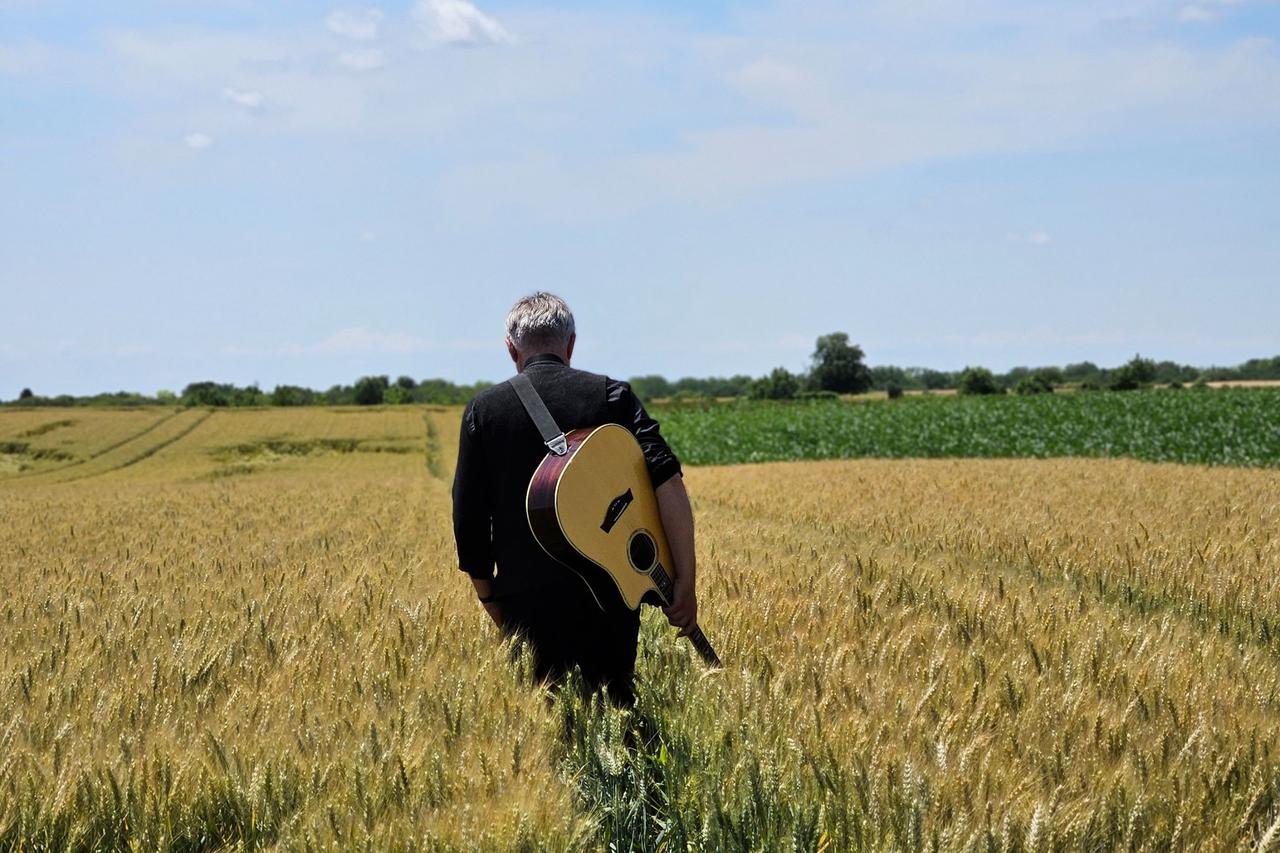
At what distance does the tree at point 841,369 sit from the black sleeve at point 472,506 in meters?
135

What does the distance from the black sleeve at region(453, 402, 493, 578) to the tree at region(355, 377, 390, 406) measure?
11107 centimetres

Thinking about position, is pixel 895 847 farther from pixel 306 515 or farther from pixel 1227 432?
pixel 1227 432

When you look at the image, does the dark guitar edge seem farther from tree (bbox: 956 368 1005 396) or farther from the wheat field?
tree (bbox: 956 368 1005 396)

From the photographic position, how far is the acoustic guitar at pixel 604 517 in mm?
3646

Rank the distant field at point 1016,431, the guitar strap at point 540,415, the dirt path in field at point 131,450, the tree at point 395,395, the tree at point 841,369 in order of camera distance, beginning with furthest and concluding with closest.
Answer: the tree at point 841,369 → the tree at point 395,395 → the dirt path in field at point 131,450 → the distant field at point 1016,431 → the guitar strap at point 540,415

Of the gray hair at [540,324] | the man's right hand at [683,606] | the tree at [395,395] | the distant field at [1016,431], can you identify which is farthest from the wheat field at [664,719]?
the tree at [395,395]

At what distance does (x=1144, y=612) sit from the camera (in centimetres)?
682

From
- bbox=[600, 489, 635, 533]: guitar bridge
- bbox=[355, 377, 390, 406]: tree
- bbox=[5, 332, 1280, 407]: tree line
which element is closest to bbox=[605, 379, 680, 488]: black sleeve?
bbox=[600, 489, 635, 533]: guitar bridge

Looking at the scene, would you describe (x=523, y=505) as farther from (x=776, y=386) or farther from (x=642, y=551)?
(x=776, y=386)

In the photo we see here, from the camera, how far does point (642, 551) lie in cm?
399

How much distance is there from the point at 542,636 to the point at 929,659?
1458 millimetres

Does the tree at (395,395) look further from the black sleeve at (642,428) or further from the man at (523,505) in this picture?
the black sleeve at (642,428)

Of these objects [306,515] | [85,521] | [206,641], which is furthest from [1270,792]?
[85,521]

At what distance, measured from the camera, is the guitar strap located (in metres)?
3.74
